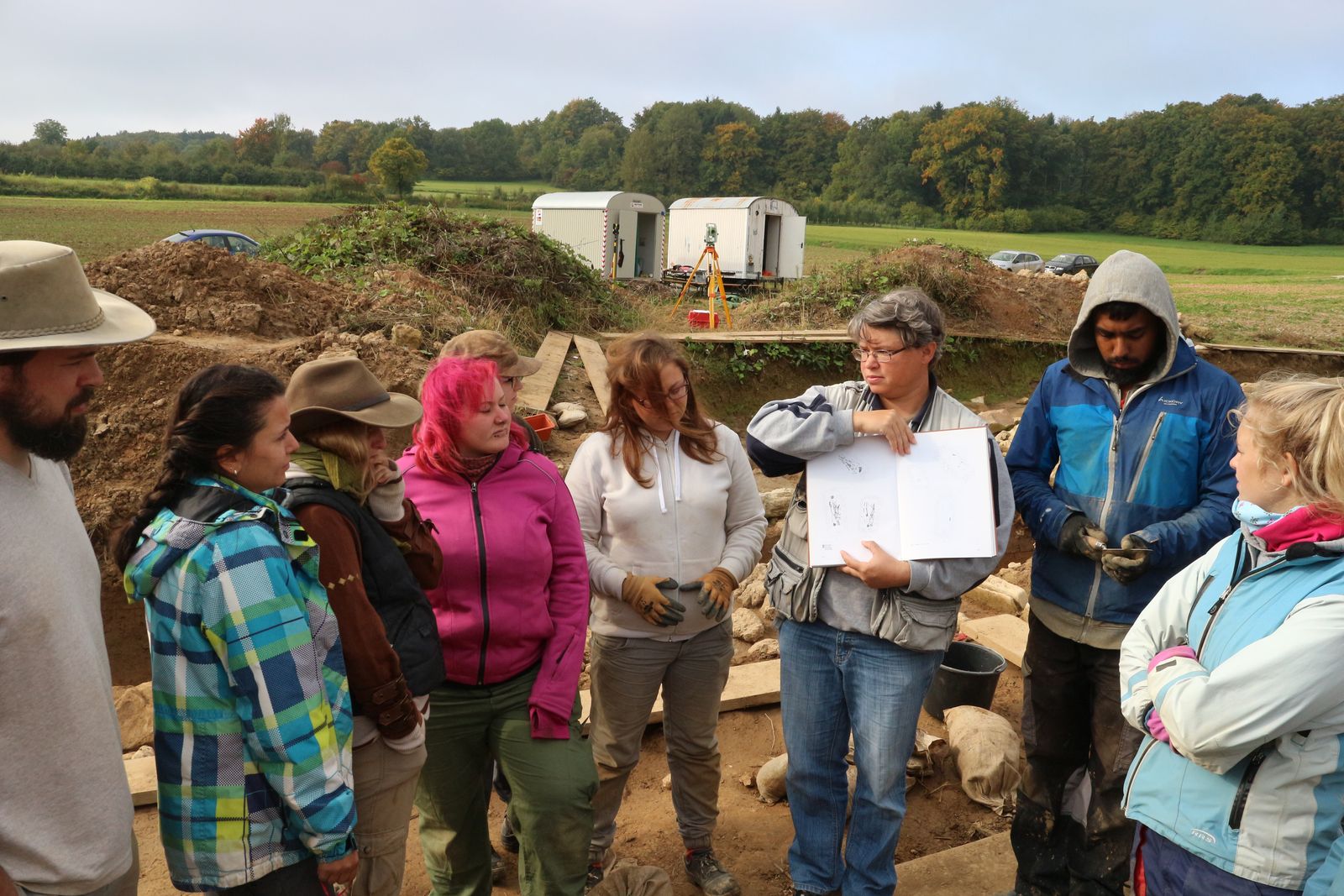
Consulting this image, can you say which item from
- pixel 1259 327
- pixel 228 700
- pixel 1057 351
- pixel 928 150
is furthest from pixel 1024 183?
pixel 228 700

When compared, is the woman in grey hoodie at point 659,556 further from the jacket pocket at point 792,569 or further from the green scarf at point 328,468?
the green scarf at point 328,468

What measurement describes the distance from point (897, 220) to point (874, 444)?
6219 centimetres

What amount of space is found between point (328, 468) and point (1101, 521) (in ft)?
8.14

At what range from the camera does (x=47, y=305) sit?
6.13ft

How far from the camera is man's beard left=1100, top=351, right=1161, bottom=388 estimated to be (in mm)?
3156

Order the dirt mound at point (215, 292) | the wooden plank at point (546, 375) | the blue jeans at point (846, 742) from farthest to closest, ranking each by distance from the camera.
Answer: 1. the wooden plank at point (546, 375)
2. the dirt mound at point (215, 292)
3. the blue jeans at point (846, 742)

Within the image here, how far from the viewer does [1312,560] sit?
1.97 m

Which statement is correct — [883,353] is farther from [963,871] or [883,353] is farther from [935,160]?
[935,160]

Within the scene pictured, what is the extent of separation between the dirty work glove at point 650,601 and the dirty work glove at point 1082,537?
132cm

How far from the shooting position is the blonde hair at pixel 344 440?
2402mm

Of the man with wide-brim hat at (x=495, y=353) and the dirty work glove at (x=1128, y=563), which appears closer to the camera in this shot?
the dirty work glove at (x=1128, y=563)

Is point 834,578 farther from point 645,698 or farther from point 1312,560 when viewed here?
Result: point 1312,560

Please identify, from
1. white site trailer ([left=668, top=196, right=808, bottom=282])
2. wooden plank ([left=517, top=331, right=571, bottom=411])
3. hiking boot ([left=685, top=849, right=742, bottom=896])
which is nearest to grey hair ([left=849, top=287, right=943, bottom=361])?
hiking boot ([left=685, top=849, right=742, bottom=896])

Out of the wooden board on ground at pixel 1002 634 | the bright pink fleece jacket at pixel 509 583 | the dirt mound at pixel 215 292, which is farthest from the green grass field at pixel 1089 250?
the bright pink fleece jacket at pixel 509 583
